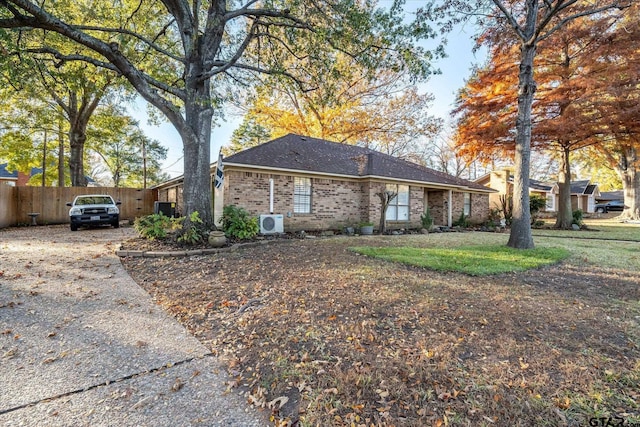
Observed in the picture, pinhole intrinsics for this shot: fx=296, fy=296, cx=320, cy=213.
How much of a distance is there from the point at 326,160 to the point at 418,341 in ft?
35.6

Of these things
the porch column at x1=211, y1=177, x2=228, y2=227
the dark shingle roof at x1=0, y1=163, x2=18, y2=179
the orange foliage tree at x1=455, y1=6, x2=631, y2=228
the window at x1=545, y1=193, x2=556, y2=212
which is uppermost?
the orange foliage tree at x1=455, y1=6, x2=631, y2=228

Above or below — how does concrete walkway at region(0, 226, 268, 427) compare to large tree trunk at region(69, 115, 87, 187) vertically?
below

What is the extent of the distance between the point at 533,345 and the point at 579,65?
16053 mm

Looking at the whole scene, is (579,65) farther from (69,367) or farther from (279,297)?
(69,367)

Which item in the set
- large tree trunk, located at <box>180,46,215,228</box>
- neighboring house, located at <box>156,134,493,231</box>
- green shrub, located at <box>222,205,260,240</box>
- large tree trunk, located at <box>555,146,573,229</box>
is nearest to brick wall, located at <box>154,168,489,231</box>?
neighboring house, located at <box>156,134,493,231</box>

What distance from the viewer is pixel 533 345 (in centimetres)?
275

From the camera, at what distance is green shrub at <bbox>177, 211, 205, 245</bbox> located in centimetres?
738

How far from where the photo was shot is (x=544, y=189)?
26.4 m

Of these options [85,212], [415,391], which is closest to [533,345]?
[415,391]

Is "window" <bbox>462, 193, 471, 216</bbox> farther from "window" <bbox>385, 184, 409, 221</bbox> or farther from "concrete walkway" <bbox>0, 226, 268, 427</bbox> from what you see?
"concrete walkway" <bbox>0, 226, 268, 427</bbox>

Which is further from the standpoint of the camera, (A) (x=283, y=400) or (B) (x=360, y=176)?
(B) (x=360, y=176)

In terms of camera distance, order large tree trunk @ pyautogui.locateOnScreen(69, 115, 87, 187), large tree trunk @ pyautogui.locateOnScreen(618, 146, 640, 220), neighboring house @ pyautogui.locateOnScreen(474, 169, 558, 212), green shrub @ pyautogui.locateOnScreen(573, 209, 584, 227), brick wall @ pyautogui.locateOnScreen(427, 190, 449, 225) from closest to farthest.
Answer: green shrub @ pyautogui.locateOnScreen(573, 209, 584, 227), brick wall @ pyautogui.locateOnScreen(427, 190, 449, 225), large tree trunk @ pyautogui.locateOnScreen(69, 115, 87, 187), large tree trunk @ pyautogui.locateOnScreen(618, 146, 640, 220), neighboring house @ pyautogui.locateOnScreen(474, 169, 558, 212)

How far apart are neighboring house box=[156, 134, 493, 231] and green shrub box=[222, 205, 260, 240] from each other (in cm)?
119

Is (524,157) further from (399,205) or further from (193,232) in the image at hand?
(193,232)
